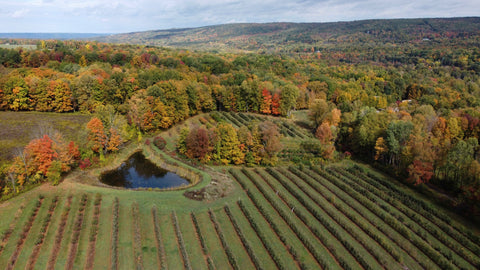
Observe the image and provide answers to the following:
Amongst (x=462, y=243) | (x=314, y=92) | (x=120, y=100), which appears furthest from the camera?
(x=314, y=92)

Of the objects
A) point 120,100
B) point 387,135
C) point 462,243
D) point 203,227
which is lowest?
point 462,243

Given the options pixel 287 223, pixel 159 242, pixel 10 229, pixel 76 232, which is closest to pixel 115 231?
pixel 76 232

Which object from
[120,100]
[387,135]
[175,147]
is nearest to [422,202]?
[387,135]

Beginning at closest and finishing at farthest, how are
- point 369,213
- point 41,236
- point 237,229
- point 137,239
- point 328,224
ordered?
1. point 41,236
2. point 137,239
3. point 237,229
4. point 328,224
5. point 369,213

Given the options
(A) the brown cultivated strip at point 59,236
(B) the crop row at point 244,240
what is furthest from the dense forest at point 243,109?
(B) the crop row at point 244,240

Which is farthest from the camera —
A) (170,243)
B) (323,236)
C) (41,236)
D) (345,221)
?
(345,221)

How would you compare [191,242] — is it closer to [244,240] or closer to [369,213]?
[244,240]

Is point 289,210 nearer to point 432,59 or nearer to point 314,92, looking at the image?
point 314,92
